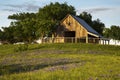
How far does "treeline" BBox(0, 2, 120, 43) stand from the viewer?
293 ft

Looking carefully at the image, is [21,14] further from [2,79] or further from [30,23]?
[2,79]

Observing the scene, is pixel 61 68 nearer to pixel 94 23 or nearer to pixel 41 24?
pixel 41 24

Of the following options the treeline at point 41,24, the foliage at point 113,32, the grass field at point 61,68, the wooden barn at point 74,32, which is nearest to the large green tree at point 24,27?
the treeline at point 41,24

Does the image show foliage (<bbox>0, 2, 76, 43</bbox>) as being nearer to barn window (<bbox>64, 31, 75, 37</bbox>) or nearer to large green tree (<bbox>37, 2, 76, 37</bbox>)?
large green tree (<bbox>37, 2, 76, 37</bbox>)

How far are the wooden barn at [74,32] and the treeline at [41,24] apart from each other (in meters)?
1.95

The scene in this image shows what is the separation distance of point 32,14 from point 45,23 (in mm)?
39753

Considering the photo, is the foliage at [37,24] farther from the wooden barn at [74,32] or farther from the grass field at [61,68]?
the grass field at [61,68]

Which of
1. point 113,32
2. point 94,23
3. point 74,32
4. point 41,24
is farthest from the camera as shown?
point 113,32

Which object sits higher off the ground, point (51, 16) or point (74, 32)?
point (51, 16)

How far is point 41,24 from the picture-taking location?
87750mm

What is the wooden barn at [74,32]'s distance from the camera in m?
85.4

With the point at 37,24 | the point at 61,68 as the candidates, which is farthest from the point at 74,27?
the point at 61,68

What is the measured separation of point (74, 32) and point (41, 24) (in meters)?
8.93

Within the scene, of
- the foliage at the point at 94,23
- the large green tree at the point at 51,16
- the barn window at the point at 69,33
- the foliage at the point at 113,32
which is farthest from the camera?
the foliage at the point at 113,32
